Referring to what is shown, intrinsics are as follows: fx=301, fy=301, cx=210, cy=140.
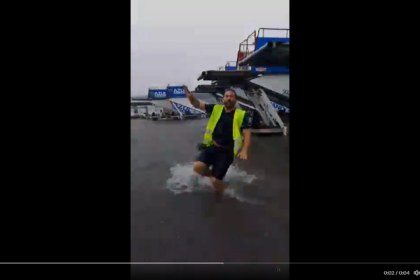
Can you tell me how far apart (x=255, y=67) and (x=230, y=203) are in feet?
8.21

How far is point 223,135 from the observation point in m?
3.59

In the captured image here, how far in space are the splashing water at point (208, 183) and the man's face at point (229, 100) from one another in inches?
30.4

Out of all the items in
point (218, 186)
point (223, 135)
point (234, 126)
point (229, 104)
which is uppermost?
point (229, 104)

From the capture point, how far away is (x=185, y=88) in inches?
135

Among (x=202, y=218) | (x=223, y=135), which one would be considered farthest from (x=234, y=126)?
(x=202, y=218)

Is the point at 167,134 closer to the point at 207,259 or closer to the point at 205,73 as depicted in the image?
the point at 205,73

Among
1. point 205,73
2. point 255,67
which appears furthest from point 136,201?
point 255,67

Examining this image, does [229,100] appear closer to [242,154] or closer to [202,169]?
[242,154]

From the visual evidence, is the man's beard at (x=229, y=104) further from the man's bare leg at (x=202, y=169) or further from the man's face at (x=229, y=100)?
the man's bare leg at (x=202, y=169)

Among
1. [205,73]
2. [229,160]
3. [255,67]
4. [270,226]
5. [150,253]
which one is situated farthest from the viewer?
[255,67]

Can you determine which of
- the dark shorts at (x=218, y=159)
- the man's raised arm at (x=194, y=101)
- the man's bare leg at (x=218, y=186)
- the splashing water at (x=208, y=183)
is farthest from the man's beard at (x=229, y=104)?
the man's bare leg at (x=218, y=186)

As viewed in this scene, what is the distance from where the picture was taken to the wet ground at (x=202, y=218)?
273 cm

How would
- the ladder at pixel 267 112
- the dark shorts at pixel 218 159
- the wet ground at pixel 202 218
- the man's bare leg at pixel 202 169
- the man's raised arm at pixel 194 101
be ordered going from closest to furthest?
1. the wet ground at pixel 202 218
2. the man's raised arm at pixel 194 101
3. the dark shorts at pixel 218 159
4. the man's bare leg at pixel 202 169
5. the ladder at pixel 267 112

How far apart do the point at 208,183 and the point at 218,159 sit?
411mm
